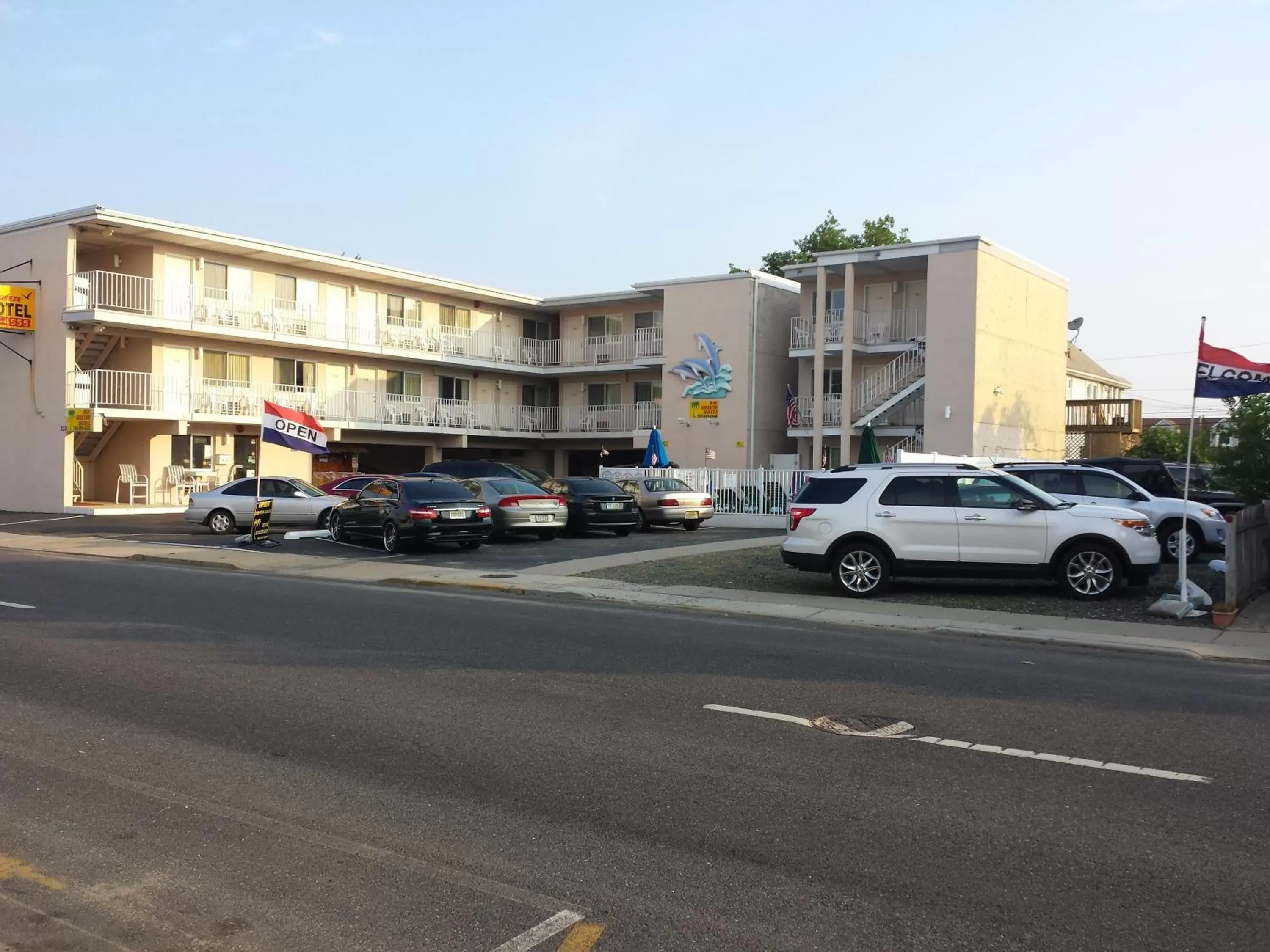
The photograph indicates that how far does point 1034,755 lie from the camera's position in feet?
23.0

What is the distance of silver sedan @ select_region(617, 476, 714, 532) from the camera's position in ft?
89.6

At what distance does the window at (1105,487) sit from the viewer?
58.9ft

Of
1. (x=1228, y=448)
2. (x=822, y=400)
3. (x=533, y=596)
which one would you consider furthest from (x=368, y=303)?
(x=1228, y=448)

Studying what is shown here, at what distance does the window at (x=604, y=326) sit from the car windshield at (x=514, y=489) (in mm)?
21773

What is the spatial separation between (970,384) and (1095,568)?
64.2 feet

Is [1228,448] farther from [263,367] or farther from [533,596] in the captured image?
[263,367]

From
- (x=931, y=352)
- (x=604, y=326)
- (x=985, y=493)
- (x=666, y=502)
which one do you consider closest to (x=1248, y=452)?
(x=985, y=493)

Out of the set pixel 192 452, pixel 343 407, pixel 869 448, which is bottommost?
pixel 192 452

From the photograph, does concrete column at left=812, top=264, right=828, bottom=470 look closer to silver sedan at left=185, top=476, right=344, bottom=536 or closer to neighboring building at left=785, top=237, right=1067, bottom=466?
neighboring building at left=785, top=237, right=1067, bottom=466

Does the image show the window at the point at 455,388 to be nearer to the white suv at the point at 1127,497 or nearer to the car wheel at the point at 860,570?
the white suv at the point at 1127,497

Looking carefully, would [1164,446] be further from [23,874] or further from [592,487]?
[23,874]

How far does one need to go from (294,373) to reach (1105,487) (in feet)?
96.2

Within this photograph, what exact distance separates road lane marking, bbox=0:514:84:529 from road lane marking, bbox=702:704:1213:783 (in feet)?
88.7

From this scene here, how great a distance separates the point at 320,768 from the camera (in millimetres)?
6656
